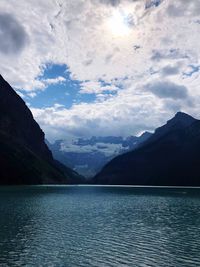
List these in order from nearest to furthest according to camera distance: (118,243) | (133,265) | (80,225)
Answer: (133,265), (118,243), (80,225)

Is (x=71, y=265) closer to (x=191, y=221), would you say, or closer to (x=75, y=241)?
(x=75, y=241)

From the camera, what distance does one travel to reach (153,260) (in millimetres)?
46656

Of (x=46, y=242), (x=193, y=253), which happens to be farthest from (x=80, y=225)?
(x=193, y=253)

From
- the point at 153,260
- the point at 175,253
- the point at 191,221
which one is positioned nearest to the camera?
the point at 153,260

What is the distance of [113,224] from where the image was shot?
8031 centimetres

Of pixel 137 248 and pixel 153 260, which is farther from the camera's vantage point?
pixel 137 248

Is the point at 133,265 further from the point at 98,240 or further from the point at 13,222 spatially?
the point at 13,222

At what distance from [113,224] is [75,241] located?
868 inches

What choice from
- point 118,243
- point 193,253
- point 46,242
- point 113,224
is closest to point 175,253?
point 193,253

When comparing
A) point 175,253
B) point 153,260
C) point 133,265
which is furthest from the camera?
point 175,253

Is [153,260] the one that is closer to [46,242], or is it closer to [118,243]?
[118,243]

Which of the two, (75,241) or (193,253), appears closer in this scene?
(193,253)

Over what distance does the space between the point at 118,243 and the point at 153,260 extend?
11.5m

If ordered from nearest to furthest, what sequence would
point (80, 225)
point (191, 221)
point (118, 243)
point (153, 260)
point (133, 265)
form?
point (133, 265), point (153, 260), point (118, 243), point (80, 225), point (191, 221)
